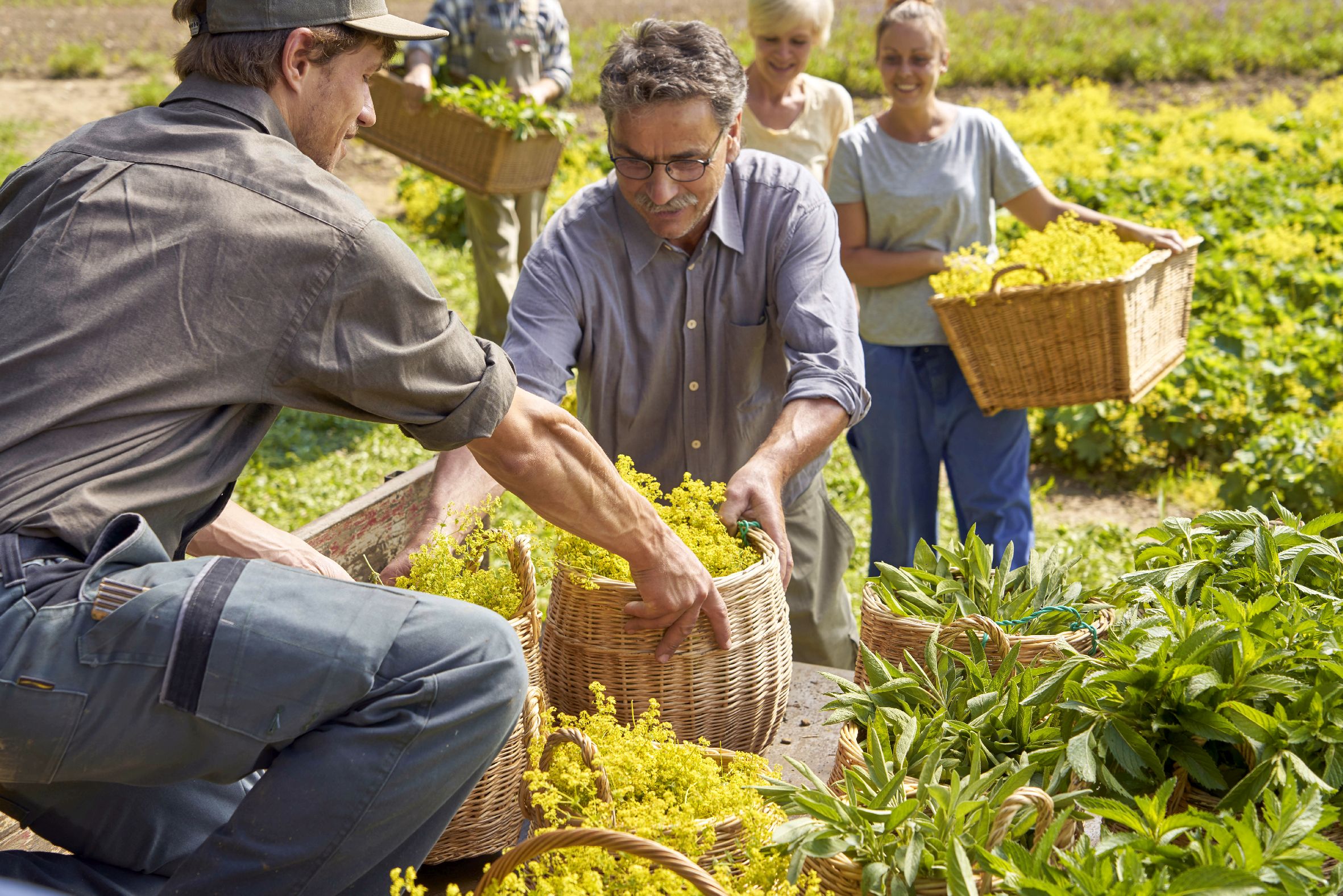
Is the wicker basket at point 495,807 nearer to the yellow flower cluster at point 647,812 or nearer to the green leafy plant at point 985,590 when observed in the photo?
the yellow flower cluster at point 647,812

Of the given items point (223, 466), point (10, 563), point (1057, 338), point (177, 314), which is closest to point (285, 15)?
point (177, 314)

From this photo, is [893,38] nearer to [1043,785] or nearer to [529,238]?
[1043,785]

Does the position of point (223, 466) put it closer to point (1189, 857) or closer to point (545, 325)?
point (545, 325)

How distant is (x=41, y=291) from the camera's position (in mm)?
1523

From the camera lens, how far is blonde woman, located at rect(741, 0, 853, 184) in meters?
Result: 4.14

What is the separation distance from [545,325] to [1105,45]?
11844 mm

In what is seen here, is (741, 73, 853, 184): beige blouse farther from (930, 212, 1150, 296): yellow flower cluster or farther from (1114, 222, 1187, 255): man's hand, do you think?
(1114, 222, 1187, 255): man's hand

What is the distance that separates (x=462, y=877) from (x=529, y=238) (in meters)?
4.95

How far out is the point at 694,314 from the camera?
2885mm

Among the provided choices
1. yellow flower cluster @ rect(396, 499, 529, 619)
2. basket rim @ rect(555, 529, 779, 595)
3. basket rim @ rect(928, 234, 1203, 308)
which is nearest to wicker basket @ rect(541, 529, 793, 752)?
basket rim @ rect(555, 529, 779, 595)

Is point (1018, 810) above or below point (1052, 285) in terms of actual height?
below

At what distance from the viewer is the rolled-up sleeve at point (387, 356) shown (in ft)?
5.21

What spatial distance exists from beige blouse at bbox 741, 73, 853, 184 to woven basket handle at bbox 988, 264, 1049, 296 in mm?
1050

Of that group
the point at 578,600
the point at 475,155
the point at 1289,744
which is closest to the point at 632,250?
the point at 578,600
